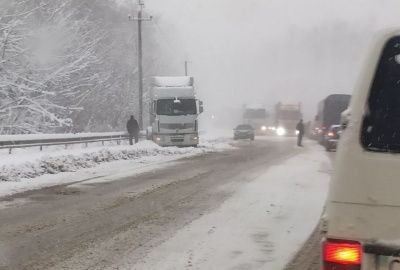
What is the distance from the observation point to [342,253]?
9.12 feet

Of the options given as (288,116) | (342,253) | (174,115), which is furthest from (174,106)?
(288,116)

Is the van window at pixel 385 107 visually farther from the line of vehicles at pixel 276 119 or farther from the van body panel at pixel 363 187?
the line of vehicles at pixel 276 119

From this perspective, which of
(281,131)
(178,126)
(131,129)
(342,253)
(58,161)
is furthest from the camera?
(281,131)

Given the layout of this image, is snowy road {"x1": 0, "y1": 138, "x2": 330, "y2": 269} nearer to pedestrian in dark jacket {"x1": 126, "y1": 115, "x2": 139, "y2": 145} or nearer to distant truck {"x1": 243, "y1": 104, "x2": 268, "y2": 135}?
pedestrian in dark jacket {"x1": 126, "y1": 115, "x2": 139, "y2": 145}

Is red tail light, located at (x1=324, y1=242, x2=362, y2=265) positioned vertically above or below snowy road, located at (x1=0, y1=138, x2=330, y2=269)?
above

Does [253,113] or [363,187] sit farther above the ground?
[253,113]

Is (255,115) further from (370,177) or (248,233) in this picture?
(370,177)

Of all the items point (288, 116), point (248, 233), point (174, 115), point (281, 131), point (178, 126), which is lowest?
point (248, 233)

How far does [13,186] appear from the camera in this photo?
13.1 m

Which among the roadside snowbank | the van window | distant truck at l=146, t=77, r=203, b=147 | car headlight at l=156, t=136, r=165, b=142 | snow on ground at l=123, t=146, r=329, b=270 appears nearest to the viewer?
the van window

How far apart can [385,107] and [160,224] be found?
5.64m

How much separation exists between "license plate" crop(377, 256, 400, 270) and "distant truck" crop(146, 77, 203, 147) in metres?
27.4

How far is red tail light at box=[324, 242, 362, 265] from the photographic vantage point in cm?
274

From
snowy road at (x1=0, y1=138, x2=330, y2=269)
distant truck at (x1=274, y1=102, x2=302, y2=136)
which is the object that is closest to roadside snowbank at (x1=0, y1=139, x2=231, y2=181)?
snowy road at (x1=0, y1=138, x2=330, y2=269)
